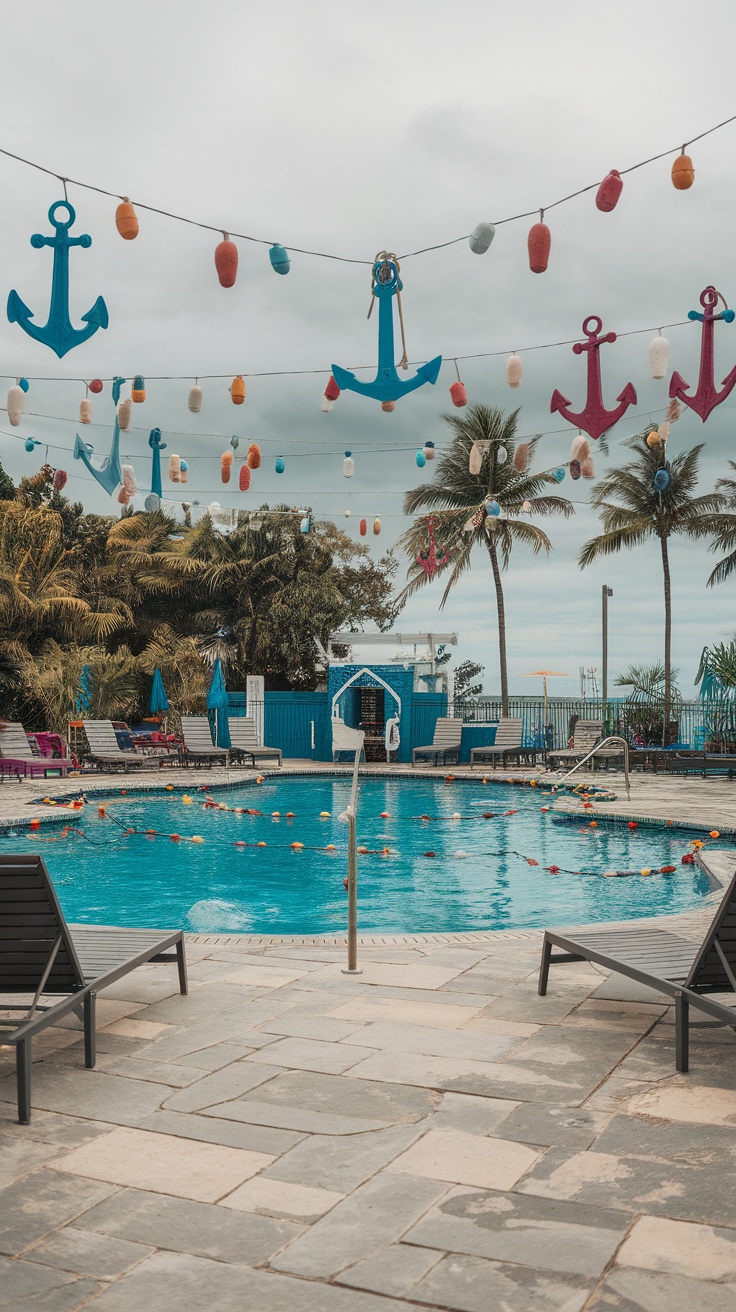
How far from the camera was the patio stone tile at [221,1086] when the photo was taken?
3422 millimetres

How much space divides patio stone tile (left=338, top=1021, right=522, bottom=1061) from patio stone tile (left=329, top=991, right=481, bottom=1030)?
0.08m

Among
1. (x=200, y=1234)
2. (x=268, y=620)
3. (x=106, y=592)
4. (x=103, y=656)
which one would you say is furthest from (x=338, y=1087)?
(x=106, y=592)

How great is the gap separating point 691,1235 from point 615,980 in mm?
2537

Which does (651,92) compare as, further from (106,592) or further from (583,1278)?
(106,592)

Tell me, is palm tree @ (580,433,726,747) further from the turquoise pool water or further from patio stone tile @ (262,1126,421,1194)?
patio stone tile @ (262,1126,421,1194)

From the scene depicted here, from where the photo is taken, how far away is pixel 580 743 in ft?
69.4

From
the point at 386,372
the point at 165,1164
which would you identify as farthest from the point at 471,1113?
the point at 386,372

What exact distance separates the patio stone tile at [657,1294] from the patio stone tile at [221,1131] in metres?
1.07

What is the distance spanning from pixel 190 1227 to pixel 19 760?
14.6 m

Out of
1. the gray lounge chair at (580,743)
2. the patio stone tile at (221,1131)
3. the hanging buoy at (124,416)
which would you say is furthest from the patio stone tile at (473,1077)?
the gray lounge chair at (580,743)

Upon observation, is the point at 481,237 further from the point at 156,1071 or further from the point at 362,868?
the point at 362,868

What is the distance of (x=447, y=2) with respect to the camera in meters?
7.69

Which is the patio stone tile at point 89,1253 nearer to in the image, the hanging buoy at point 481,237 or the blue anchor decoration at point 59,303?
the blue anchor decoration at point 59,303

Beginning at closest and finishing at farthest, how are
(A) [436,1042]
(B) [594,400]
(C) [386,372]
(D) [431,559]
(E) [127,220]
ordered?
(A) [436,1042]
(E) [127,220]
(C) [386,372]
(B) [594,400]
(D) [431,559]
